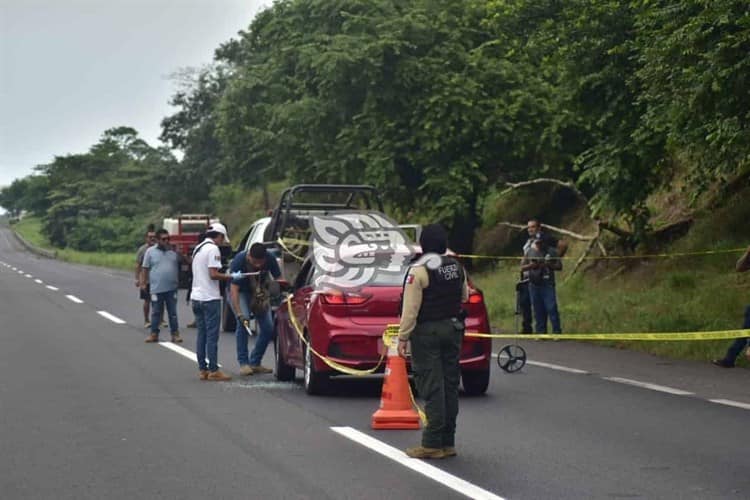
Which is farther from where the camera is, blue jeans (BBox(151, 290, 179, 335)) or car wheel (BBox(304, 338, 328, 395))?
blue jeans (BBox(151, 290, 179, 335))

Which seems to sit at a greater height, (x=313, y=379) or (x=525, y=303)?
(x=525, y=303)

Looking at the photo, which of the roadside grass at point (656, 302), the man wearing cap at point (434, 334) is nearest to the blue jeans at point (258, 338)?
the roadside grass at point (656, 302)

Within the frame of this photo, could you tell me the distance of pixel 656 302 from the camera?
21.0 meters

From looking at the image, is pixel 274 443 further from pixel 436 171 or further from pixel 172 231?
pixel 172 231

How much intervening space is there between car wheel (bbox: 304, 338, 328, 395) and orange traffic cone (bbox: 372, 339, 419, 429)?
7.38 feet

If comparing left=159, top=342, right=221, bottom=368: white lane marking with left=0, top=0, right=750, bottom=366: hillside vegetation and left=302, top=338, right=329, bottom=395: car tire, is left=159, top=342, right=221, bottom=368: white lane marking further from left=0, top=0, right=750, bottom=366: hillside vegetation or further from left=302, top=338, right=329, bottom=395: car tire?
left=0, top=0, right=750, bottom=366: hillside vegetation

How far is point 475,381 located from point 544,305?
6757 millimetres

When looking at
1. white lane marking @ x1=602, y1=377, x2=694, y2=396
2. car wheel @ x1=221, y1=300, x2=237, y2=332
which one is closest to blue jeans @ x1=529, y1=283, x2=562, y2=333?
white lane marking @ x1=602, y1=377, x2=694, y2=396

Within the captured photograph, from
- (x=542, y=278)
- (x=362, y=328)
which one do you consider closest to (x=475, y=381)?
(x=362, y=328)

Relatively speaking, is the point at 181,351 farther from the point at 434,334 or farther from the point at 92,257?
the point at 92,257

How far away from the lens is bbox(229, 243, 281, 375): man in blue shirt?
588 inches

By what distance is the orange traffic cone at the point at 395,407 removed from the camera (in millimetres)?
10414

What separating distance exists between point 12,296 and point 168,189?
48079 millimetres

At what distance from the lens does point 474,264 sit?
35.0 meters
